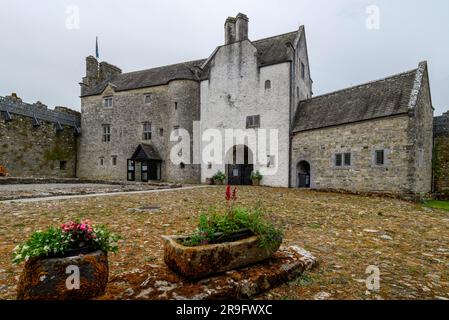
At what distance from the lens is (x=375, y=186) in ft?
57.7

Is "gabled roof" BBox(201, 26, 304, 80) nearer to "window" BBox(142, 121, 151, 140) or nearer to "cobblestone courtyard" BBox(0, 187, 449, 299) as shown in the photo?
"window" BBox(142, 121, 151, 140)

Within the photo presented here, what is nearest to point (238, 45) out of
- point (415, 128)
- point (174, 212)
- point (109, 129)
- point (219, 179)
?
point (219, 179)

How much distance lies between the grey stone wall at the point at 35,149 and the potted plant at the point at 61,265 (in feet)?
102

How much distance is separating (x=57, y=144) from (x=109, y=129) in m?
6.31

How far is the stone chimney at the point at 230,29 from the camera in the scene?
25.9 meters

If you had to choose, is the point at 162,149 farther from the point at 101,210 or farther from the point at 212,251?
the point at 212,251

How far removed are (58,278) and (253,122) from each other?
75.1ft

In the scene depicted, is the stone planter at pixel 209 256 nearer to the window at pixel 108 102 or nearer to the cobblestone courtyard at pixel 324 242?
the cobblestone courtyard at pixel 324 242

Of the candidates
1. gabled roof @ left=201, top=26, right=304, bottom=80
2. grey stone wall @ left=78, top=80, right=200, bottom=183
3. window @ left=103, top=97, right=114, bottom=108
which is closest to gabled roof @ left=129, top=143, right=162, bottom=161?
grey stone wall @ left=78, top=80, right=200, bottom=183

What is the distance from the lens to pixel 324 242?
19.6ft

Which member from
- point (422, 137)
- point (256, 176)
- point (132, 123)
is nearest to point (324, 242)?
point (422, 137)

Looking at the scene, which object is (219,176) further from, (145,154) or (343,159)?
(343,159)

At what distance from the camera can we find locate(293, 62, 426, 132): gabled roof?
1720cm
